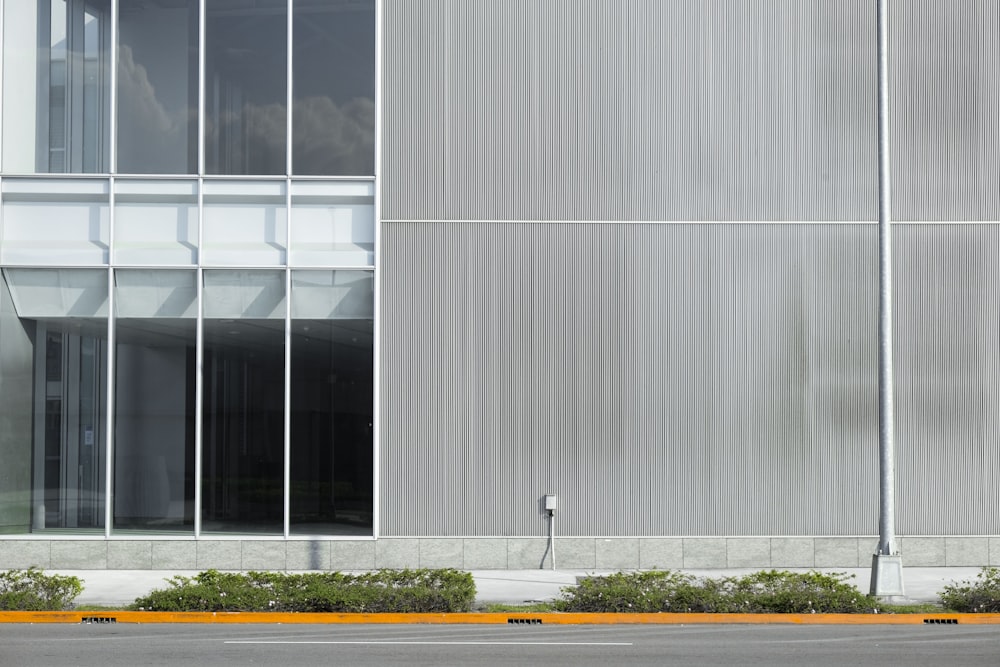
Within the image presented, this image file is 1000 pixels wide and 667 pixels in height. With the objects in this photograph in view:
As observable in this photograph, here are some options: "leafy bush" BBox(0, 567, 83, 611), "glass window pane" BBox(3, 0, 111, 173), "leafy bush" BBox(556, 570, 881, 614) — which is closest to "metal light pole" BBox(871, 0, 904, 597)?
"leafy bush" BBox(556, 570, 881, 614)

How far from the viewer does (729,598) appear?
14977mm

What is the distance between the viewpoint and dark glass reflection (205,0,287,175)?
66.9ft

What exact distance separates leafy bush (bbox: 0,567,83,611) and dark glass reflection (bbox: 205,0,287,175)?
25.7 feet

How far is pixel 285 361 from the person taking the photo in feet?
66.0

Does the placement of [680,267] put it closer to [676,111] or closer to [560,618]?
[676,111]

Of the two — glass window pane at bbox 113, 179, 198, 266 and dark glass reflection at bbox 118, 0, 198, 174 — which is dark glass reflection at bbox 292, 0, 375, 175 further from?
glass window pane at bbox 113, 179, 198, 266

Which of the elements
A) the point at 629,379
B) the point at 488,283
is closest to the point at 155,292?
the point at 488,283

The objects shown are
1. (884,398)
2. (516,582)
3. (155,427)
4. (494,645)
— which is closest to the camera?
(494,645)

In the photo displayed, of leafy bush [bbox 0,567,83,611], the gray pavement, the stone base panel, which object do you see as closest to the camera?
leafy bush [bbox 0,567,83,611]

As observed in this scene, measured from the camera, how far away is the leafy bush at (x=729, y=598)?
14812 millimetres

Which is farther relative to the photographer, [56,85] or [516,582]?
[56,85]

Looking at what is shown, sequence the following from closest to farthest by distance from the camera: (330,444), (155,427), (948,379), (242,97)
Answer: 1. (330,444)
2. (155,427)
3. (948,379)
4. (242,97)

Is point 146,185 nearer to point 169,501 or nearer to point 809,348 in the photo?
point 169,501

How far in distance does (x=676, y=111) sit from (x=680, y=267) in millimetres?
2731
